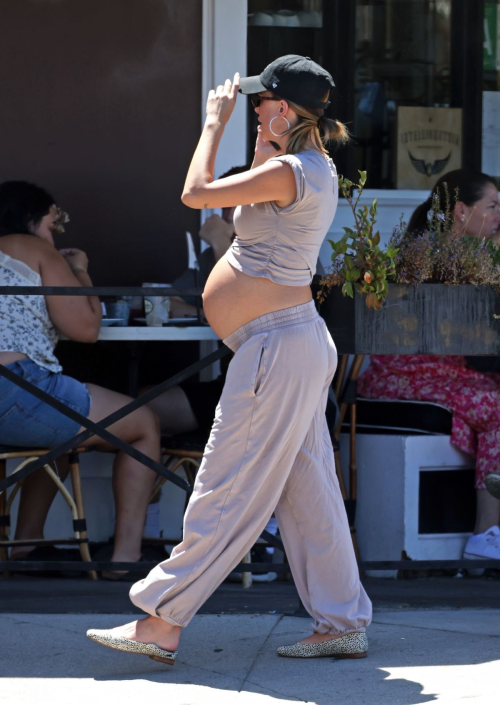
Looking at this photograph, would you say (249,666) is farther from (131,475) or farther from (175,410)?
(175,410)

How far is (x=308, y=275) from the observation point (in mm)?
3141

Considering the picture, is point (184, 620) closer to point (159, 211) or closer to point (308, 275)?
point (308, 275)

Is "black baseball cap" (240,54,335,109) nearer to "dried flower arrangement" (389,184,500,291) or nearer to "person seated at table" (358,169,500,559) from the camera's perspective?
"dried flower arrangement" (389,184,500,291)

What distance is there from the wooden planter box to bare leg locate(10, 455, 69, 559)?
167 cm

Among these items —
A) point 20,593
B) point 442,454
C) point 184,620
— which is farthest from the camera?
point 442,454

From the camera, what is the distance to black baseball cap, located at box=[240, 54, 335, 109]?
3.02 metres

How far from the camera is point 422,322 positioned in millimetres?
3664

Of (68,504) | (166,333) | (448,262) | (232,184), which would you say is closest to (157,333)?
(166,333)

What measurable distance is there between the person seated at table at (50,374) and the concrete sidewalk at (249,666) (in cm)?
73

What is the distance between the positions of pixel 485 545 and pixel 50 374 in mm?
1920

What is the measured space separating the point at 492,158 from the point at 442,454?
1977 mm

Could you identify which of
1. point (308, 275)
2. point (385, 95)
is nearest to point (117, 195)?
point (385, 95)

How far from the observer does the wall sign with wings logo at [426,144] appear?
5.77 meters

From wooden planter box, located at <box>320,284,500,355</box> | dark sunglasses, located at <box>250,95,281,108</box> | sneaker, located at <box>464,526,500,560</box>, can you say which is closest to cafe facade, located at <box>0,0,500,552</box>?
sneaker, located at <box>464,526,500,560</box>
